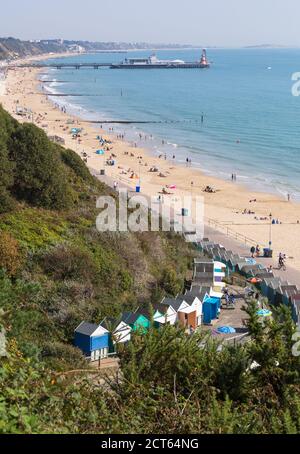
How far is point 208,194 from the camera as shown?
1331 inches

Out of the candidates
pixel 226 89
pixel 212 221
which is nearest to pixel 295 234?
pixel 212 221

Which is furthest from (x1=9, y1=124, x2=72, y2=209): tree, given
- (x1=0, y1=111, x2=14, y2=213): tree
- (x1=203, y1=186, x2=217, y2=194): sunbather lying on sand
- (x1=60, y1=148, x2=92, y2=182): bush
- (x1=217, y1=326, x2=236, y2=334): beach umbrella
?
(x1=203, y1=186, x2=217, y2=194): sunbather lying on sand

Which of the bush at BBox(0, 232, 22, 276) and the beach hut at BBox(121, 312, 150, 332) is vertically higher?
the bush at BBox(0, 232, 22, 276)

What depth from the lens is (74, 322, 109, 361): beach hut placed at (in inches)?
460

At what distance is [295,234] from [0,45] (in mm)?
188078

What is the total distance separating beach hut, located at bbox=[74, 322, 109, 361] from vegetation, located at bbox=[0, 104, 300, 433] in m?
0.38

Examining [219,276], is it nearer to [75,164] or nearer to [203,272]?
[203,272]

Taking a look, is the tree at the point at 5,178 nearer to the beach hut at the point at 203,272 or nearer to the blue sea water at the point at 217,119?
the beach hut at the point at 203,272

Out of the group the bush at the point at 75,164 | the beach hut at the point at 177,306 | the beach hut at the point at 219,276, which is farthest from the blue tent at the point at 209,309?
the bush at the point at 75,164

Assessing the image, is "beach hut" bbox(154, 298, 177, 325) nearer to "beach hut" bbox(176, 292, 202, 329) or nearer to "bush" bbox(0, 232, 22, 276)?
"beach hut" bbox(176, 292, 202, 329)

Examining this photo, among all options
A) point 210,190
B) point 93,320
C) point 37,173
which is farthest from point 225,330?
point 210,190

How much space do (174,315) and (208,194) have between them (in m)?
20.8

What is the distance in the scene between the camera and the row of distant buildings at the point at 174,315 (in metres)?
11.7
